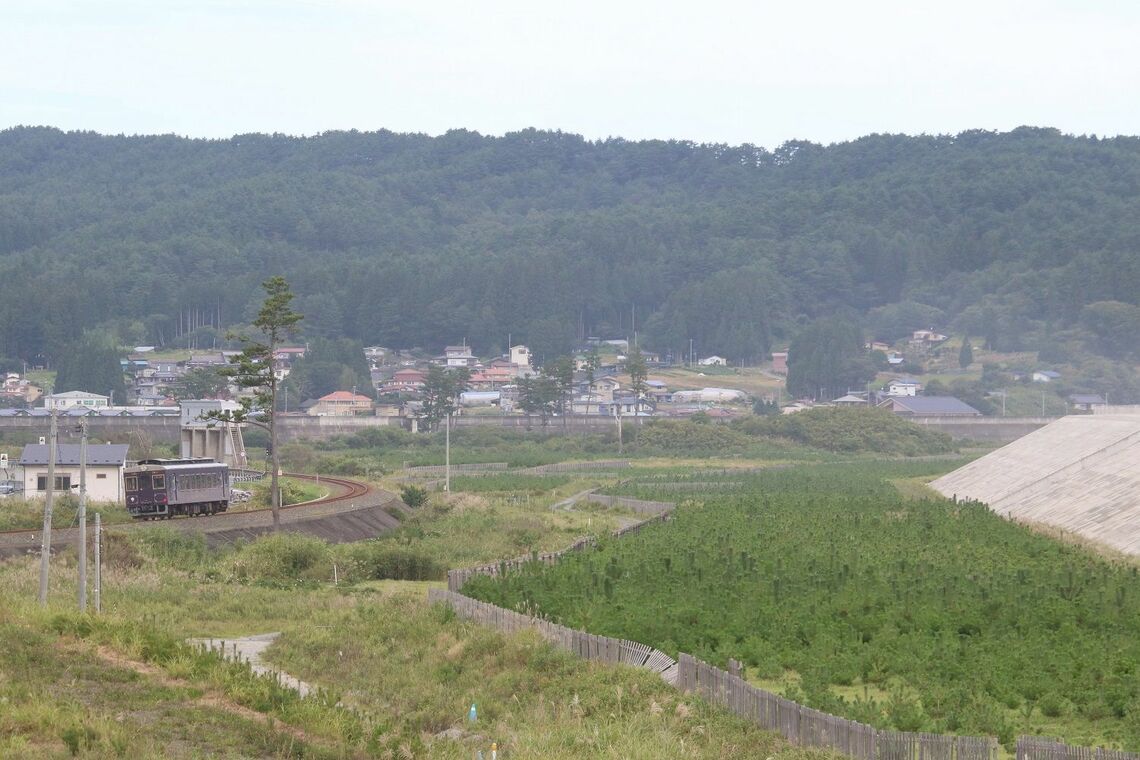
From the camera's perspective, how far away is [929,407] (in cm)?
14950

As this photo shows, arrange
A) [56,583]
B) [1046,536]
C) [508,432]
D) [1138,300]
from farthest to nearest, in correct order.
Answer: [1138,300] → [508,432] → [1046,536] → [56,583]

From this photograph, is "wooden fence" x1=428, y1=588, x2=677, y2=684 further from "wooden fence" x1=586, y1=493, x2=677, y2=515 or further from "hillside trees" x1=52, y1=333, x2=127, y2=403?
"hillside trees" x1=52, y1=333, x2=127, y2=403

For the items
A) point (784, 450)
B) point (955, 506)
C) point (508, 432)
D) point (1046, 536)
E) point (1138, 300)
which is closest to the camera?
point (1046, 536)

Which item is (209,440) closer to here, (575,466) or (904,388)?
(575,466)

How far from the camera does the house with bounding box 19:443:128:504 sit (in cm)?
6366

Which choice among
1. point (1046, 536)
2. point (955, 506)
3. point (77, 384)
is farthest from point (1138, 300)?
point (1046, 536)

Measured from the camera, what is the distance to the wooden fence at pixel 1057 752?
19375 mm

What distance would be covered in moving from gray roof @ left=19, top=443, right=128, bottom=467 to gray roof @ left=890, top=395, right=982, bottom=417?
3737 inches

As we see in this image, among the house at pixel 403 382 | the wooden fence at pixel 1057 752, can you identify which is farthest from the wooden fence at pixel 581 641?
the house at pixel 403 382

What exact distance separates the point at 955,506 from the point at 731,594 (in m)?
29.4

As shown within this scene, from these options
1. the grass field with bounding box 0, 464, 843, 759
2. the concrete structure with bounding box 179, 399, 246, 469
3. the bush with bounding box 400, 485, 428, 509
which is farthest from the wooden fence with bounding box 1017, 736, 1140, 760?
the concrete structure with bounding box 179, 399, 246, 469

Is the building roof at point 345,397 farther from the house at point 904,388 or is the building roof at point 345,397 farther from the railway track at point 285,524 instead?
the railway track at point 285,524

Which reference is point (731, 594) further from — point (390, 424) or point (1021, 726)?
point (390, 424)

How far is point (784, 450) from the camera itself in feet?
405
